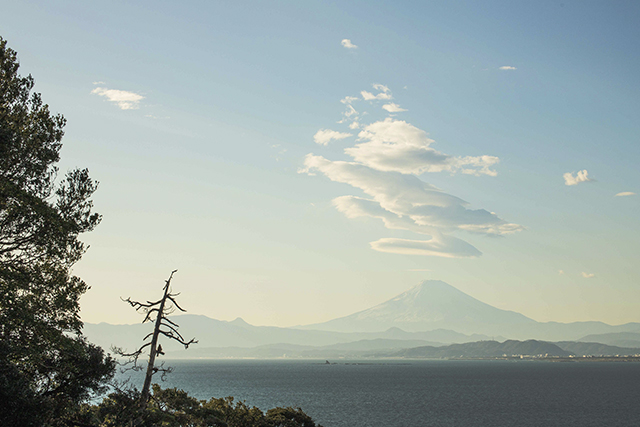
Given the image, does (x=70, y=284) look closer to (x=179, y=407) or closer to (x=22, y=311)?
(x=22, y=311)

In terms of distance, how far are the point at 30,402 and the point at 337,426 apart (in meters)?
68.3

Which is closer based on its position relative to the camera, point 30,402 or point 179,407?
point 30,402

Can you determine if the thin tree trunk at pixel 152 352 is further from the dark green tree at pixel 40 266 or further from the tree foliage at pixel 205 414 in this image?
the tree foliage at pixel 205 414

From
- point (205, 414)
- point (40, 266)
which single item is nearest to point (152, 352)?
point (40, 266)

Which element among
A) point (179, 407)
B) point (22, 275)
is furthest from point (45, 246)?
point (179, 407)

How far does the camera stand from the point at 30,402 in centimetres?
1936

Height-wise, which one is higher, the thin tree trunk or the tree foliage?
the thin tree trunk

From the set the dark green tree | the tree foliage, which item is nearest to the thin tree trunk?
the dark green tree

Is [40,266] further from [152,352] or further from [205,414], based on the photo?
[205,414]

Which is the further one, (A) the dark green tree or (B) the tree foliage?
(B) the tree foliage

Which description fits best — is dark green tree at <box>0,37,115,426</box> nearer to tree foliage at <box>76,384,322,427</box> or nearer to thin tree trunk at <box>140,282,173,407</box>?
thin tree trunk at <box>140,282,173,407</box>

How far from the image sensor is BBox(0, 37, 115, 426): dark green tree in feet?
68.7

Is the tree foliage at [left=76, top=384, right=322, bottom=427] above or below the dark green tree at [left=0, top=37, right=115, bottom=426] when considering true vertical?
below

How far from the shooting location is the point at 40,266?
2317 centimetres
